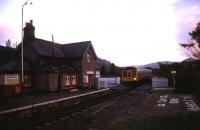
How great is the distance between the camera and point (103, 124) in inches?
482

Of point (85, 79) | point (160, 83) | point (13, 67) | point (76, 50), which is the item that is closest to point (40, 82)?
Result: point (13, 67)

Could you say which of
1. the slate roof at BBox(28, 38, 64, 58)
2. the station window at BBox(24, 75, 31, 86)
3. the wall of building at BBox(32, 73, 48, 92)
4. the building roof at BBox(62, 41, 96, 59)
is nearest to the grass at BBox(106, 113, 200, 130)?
the wall of building at BBox(32, 73, 48, 92)

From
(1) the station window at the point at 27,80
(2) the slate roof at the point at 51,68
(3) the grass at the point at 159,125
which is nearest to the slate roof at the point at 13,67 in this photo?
(1) the station window at the point at 27,80

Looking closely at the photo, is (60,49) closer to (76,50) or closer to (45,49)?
(76,50)

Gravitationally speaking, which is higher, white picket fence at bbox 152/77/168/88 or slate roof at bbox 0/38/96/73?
slate roof at bbox 0/38/96/73

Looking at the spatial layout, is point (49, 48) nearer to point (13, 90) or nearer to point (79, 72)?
point (79, 72)

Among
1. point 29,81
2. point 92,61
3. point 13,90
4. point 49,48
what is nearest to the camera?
point 13,90

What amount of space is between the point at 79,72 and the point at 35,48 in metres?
8.63

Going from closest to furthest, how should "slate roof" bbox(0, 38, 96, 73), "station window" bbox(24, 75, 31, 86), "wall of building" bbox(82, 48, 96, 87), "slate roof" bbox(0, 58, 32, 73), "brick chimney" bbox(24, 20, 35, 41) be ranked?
"slate roof" bbox(0, 58, 32, 73), "slate roof" bbox(0, 38, 96, 73), "station window" bbox(24, 75, 31, 86), "brick chimney" bbox(24, 20, 35, 41), "wall of building" bbox(82, 48, 96, 87)

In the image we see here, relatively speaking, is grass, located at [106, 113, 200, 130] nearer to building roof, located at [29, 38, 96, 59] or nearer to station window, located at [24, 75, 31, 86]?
station window, located at [24, 75, 31, 86]

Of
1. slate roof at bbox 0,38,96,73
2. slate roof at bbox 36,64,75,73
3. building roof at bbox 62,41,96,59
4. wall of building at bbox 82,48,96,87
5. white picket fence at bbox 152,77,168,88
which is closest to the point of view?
slate roof at bbox 0,38,96,73

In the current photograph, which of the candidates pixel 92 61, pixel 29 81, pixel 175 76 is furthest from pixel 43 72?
pixel 175 76

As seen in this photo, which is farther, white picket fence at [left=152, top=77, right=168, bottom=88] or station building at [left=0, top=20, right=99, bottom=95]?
white picket fence at [left=152, top=77, right=168, bottom=88]

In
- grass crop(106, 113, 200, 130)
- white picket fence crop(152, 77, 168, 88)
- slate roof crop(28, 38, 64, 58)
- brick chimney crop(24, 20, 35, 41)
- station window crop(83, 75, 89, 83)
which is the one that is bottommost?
grass crop(106, 113, 200, 130)
